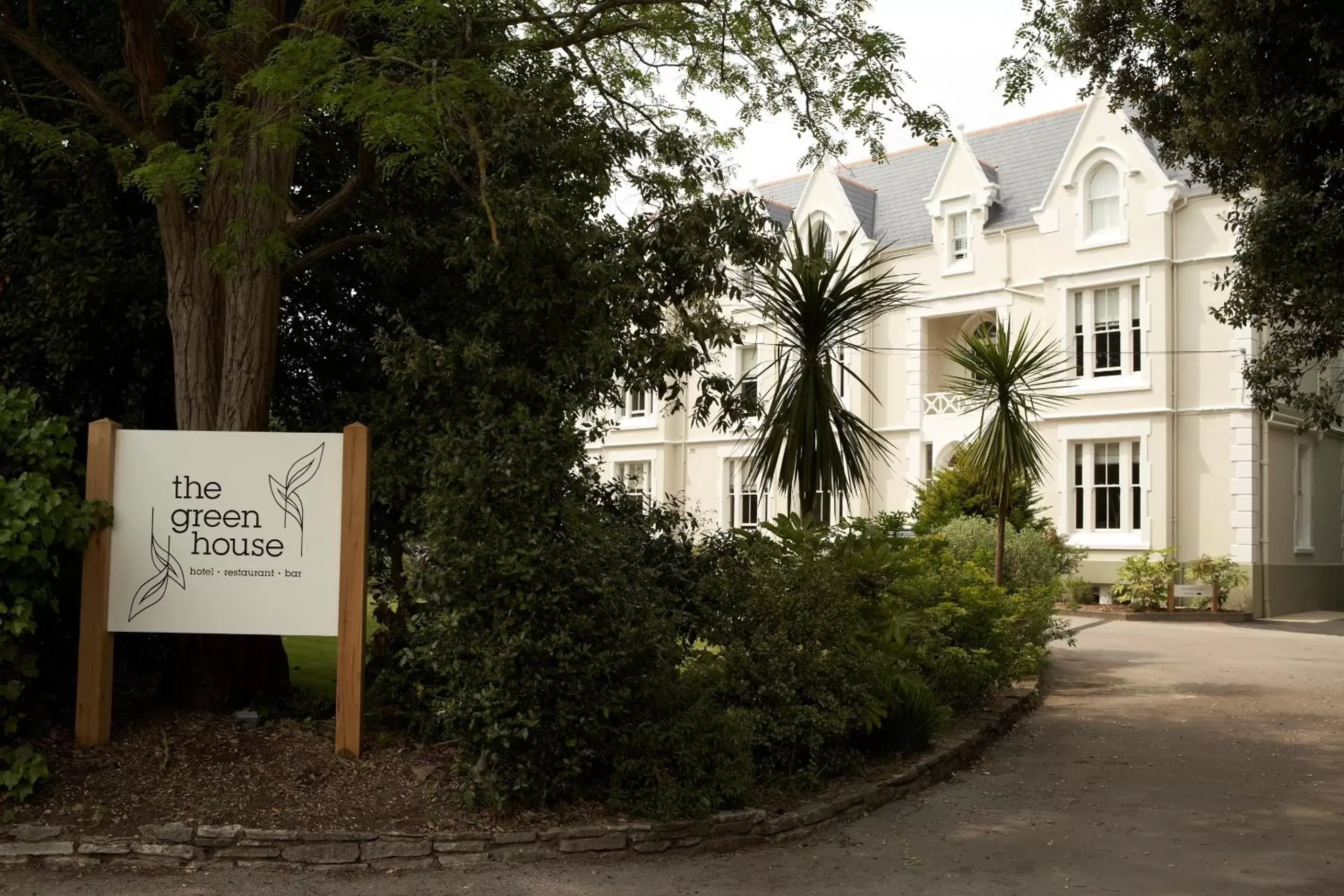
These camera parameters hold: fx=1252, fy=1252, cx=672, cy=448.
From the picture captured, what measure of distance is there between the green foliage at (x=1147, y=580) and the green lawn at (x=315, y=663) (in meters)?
15.8

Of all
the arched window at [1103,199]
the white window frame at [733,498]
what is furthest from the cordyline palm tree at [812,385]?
the white window frame at [733,498]

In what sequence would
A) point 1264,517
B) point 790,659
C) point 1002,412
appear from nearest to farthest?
point 790,659, point 1002,412, point 1264,517

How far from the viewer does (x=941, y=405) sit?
2917cm

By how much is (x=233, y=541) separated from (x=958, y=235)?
24596 millimetres

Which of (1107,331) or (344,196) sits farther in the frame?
(1107,331)

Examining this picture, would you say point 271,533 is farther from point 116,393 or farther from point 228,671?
point 116,393

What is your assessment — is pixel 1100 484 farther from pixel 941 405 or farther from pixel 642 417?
pixel 642 417

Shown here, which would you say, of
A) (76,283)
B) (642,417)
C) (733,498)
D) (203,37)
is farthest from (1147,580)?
(76,283)

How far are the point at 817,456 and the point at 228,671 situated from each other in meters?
5.04

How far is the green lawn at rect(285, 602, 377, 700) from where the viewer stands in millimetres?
9969

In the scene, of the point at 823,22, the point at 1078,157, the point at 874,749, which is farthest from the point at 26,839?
the point at 1078,157

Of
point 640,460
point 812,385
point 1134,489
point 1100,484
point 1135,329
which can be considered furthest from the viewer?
point 640,460

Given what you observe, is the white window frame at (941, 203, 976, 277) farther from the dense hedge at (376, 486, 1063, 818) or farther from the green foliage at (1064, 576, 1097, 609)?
the dense hedge at (376, 486, 1063, 818)

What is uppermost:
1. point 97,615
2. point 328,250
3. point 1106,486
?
point 328,250
